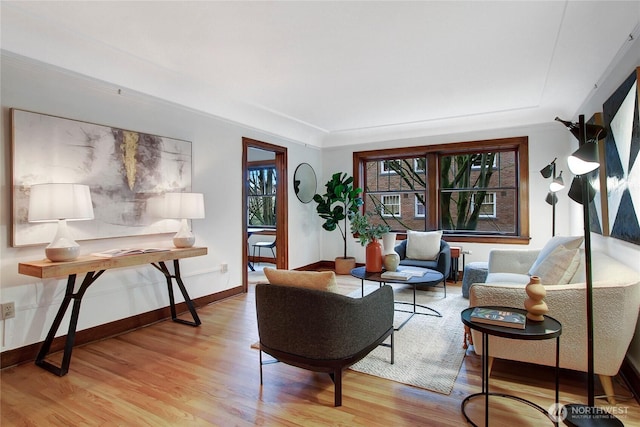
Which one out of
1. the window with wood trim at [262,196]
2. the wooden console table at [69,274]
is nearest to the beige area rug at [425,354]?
the wooden console table at [69,274]

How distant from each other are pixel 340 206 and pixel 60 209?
14.3 ft

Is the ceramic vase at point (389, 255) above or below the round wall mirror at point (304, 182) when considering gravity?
below

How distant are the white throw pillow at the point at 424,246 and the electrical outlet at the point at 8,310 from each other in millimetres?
4277

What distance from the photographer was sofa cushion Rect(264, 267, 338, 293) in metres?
2.04

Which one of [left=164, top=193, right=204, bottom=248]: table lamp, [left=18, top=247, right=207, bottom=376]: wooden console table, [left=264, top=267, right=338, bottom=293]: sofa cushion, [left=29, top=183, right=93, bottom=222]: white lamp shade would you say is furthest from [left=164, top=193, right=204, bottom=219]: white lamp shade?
[left=264, top=267, right=338, bottom=293]: sofa cushion

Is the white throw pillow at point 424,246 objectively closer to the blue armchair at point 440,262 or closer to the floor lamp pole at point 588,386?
the blue armchair at point 440,262

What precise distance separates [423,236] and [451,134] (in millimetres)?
1784

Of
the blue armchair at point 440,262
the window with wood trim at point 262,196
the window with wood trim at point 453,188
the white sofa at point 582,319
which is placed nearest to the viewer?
the white sofa at point 582,319

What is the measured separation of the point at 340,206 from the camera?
6.24 m

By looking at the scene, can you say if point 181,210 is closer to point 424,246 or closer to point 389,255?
point 389,255

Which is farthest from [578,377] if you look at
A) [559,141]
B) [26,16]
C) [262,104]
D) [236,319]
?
[26,16]

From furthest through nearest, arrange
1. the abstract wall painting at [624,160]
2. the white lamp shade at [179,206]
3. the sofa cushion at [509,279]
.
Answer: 1. the white lamp shade at [179,206]
2. the sofa cushion at [509,279]
3. the abstract wall painting at [624,160]

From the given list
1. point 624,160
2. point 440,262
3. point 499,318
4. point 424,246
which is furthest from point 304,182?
point 499,318

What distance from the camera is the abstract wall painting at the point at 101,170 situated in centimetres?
262
